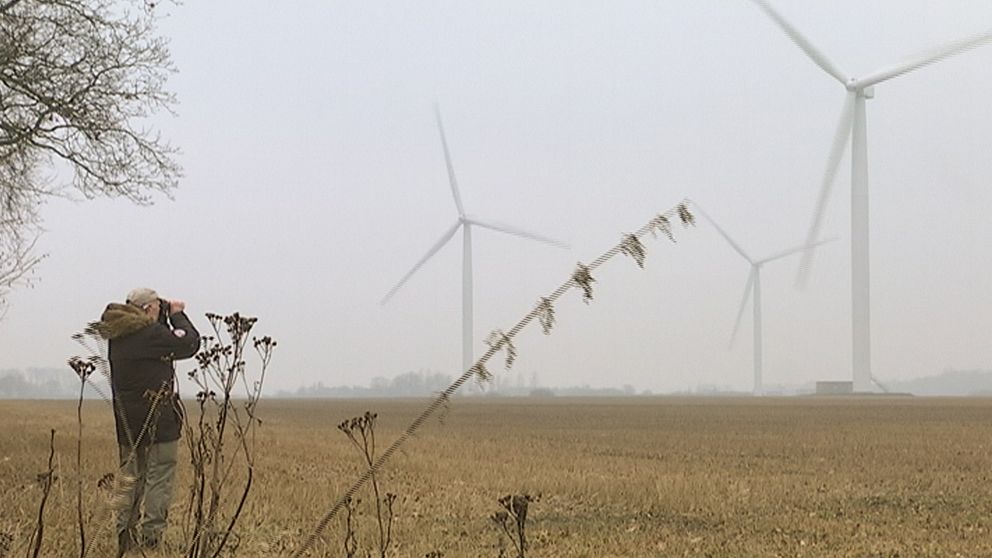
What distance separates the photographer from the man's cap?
26.0ft

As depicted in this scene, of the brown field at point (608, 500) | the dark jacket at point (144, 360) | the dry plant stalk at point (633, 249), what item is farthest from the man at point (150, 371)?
the dry plant stalk at point (633, 249)

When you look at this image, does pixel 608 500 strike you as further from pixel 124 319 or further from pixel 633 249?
pixel 633 249

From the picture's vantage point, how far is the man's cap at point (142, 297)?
7938 millimetres

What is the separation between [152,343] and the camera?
8023 millimetres

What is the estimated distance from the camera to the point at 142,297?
7.95 m

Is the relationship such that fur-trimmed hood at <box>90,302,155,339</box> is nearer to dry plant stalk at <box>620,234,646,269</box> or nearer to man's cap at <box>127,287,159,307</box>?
man's cap at <box>127,287,159,307</box>

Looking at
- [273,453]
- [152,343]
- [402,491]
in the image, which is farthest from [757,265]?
[152,343]

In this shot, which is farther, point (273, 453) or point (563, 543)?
point (273, 453)

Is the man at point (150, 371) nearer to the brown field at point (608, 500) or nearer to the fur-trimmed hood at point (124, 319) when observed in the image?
the fur-trimmed hood at point (124, 319)

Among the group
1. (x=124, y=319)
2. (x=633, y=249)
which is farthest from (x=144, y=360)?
(x=633, y=249)

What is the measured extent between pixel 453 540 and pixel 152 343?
10.8ft

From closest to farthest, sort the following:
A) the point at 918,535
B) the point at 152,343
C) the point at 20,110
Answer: the point at 152,343 → the point at 918,535 → the point at 20,110

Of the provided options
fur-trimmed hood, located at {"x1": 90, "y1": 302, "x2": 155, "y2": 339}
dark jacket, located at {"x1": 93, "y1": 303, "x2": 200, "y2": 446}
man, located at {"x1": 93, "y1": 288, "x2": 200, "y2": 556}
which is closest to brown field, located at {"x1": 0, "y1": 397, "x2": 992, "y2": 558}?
man, located at {"x1": 93, "y1": 288, "x2": 200, "y2": 556}

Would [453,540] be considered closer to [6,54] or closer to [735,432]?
[6,54]
